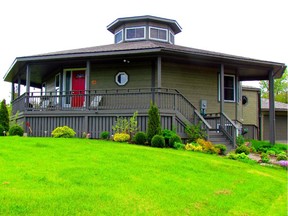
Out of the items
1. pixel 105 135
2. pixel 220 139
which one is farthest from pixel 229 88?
pixel 105 135

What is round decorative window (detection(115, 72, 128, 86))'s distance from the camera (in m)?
15.0

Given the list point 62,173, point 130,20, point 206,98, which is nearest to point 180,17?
point 130,20

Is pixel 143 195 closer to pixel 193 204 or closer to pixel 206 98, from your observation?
pixel 193 204

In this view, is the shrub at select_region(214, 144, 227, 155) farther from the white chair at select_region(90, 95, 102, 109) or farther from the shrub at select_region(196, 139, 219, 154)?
the white chair at select_region(90, 95, 102, 109)

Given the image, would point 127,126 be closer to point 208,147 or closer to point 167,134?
point 167,134

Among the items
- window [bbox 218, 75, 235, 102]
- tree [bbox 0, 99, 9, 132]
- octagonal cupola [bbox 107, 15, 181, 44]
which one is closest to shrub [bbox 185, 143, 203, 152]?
window [bbox 218, 75, 235, 102]

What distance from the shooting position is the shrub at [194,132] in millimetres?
12203

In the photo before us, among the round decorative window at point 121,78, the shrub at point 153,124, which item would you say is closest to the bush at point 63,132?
the shrub at point 153,124

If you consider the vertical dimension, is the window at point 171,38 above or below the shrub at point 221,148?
above

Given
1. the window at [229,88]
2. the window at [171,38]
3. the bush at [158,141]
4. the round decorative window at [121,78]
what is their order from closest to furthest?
1. the bush at [158,141]
2. the round decorative window at [121,78]
3. the window at [229,88]
4. the window at [171,38]

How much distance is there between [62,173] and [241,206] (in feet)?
10.8

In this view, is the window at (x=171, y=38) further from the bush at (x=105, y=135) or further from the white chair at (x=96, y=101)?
the bush at (x=105, y=135)

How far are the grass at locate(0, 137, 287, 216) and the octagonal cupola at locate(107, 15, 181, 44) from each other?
1010 centimetres

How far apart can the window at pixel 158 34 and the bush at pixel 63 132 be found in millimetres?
7587
